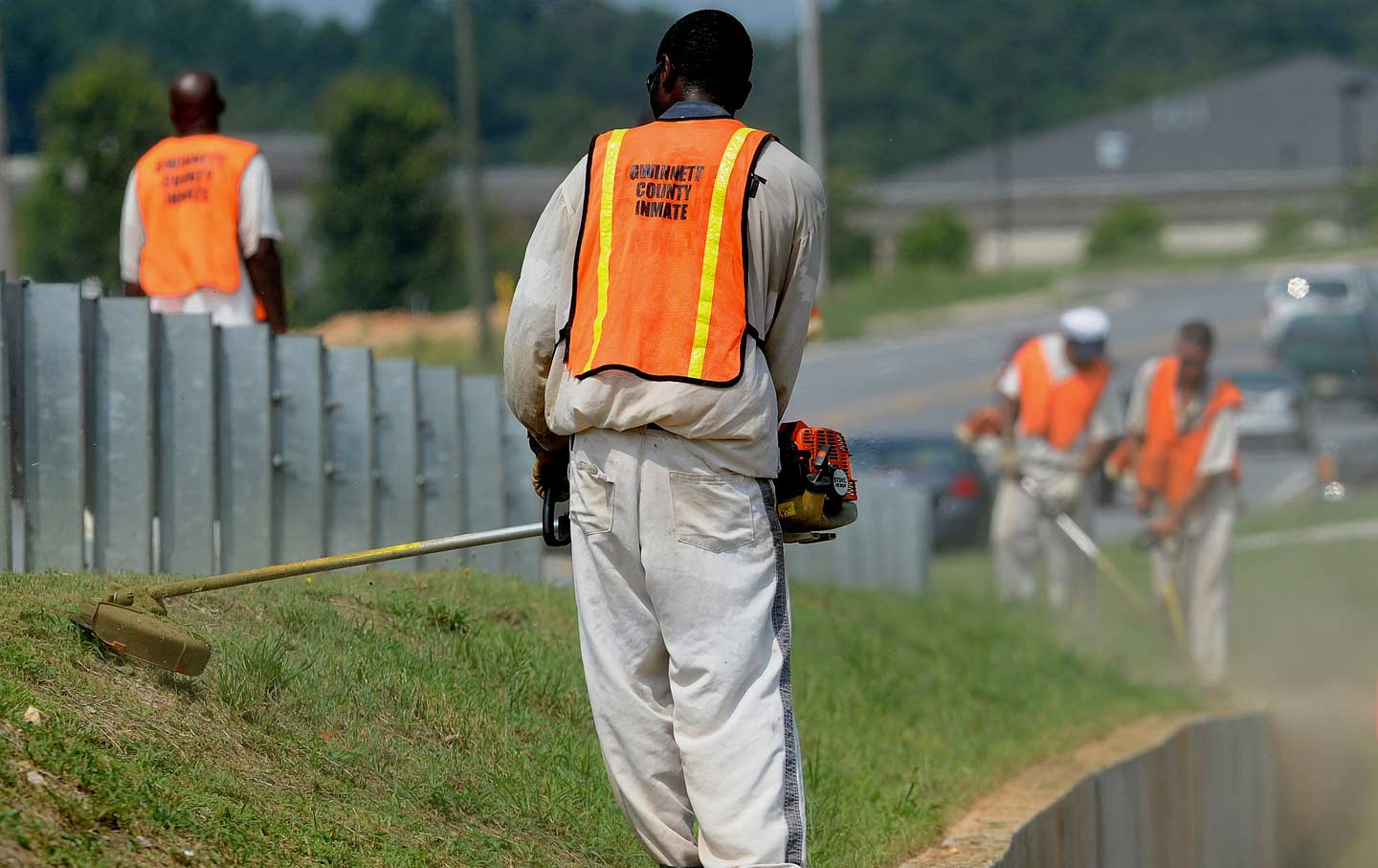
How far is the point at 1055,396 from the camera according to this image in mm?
12914

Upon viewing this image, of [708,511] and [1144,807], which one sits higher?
[708,511]

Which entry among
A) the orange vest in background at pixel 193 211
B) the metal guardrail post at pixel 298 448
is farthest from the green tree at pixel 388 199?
the orange vest in background at pixel 193 211

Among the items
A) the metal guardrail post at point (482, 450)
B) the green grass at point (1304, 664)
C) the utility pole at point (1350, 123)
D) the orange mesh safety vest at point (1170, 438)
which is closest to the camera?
the metal guardrail post at point (482, 450)

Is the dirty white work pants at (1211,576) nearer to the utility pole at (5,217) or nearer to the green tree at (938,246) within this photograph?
the utility pole at (5,217)

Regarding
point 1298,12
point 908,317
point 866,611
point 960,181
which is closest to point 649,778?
point 866,611

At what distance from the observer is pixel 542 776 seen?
5684mm

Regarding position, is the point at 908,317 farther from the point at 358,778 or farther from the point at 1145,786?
the point at 358,778

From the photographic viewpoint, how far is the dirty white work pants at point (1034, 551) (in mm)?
13094

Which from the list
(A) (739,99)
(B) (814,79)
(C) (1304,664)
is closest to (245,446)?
(A) (739,99)

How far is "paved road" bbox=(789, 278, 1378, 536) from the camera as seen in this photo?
1137 inches

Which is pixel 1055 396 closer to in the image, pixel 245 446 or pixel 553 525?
pixel 245 446

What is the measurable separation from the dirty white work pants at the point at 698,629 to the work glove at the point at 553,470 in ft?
1.07

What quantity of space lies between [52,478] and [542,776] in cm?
232

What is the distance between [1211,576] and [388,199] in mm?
37808
